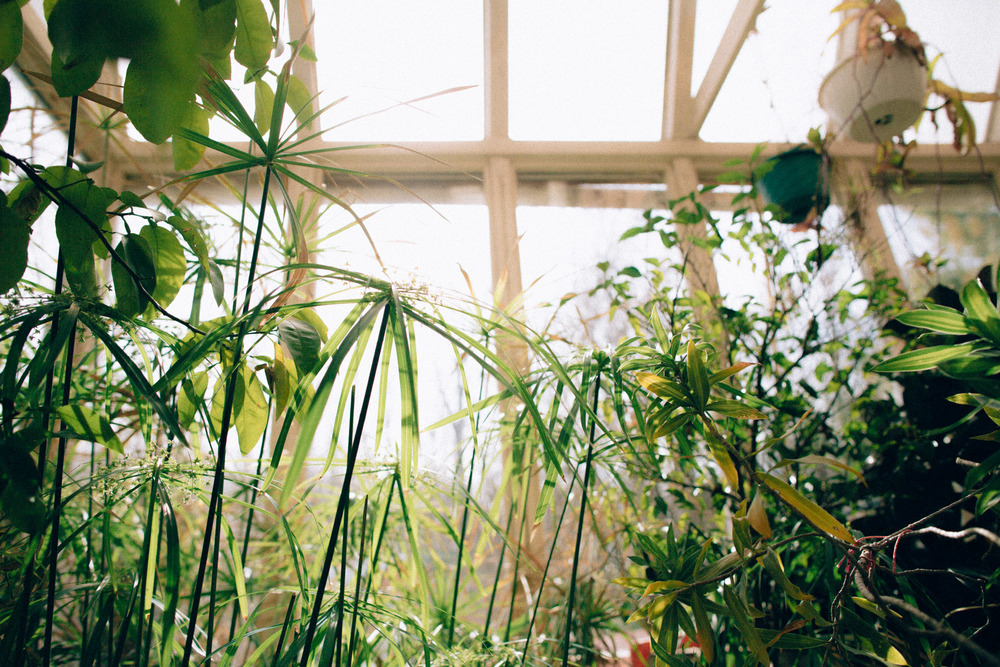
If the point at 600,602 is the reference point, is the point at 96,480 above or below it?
above

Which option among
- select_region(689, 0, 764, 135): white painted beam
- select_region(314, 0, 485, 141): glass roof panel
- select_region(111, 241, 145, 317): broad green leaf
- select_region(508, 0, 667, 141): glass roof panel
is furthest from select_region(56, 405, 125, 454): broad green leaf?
select_region(689, 0, 764, 135): white painted beam

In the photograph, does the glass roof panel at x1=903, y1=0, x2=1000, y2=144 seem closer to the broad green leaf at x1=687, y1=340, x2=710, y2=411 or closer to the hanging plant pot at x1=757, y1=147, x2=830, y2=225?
the hanging plant pot at x1=757, y1=147, x2=830, y2=225

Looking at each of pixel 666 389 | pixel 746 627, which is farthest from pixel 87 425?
pixel 746 627

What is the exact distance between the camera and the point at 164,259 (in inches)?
27.6

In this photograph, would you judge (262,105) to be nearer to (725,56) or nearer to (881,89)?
(881,89)

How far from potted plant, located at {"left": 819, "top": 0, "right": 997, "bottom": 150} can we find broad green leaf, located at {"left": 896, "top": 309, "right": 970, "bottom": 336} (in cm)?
167

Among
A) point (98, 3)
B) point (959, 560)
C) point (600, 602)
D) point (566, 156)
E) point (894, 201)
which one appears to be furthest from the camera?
point (894, 201)

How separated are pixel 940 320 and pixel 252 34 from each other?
33.6 inches

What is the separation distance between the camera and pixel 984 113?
2818 mm

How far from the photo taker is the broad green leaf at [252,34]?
0.62 m

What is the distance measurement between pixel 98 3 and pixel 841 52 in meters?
3.08

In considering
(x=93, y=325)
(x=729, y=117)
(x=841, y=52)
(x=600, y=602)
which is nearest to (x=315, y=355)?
(x=93, y=325)

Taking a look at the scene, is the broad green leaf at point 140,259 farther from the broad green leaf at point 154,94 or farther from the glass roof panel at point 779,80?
the glass roof panel at point 779,80

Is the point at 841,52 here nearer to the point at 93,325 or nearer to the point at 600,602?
the point at 600,602
